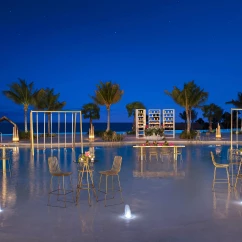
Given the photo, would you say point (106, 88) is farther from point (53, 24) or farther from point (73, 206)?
point (73, 206)

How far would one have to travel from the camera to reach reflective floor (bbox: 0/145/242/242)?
5242 millimetres

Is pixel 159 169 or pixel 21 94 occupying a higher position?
pixel 21 94

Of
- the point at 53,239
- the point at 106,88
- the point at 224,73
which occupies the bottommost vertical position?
the point at 53,239

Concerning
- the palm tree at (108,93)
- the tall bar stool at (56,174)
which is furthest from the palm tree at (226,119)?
the tall bar stool at (56,174)

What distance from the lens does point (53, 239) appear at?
5.05m

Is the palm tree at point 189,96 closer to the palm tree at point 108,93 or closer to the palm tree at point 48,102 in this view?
the palm tree at point 108,93

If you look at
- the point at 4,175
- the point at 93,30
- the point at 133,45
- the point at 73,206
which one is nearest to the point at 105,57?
the point at 133,45

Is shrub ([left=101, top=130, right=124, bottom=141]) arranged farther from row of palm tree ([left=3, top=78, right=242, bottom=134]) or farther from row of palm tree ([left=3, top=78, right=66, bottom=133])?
row of palm tree ([left=3, top=78, right=66, bottom=133])

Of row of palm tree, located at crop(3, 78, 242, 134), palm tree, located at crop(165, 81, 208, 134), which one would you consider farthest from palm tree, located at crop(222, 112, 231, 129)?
palm tree, located at crop(165, 81, 208, 134)

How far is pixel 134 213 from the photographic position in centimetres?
632

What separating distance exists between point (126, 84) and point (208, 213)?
43188mm

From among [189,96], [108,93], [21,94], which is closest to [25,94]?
[21,94]

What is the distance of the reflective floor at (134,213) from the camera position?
524cm

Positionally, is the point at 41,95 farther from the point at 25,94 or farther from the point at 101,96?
the point at 101,96
